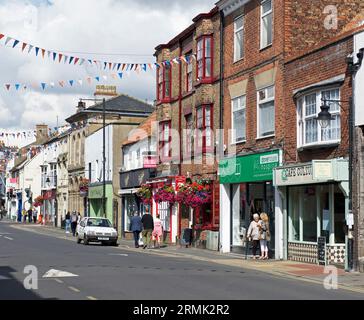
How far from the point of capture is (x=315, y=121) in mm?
24750

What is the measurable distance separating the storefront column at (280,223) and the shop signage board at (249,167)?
914 mm

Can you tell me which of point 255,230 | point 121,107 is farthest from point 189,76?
point 121,107

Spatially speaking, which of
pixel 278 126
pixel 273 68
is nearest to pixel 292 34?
pixel 273 68

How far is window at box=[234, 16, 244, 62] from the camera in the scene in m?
31.0

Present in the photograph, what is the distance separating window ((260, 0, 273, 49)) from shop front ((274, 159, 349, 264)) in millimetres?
5669

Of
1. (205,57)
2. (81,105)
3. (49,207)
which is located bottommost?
(49,207)

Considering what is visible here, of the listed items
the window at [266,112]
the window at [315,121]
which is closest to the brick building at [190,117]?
the window at [266,112]

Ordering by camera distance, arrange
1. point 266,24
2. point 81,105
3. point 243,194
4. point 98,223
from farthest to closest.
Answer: point 81,105 < point 98,223 < point 243,194 < point 266,24

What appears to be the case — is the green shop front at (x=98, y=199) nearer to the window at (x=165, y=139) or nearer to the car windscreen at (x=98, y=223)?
the window at (x=165, y=139)

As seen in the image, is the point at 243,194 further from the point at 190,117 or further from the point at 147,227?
the point at 190,117

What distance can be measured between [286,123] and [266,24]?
185 inches

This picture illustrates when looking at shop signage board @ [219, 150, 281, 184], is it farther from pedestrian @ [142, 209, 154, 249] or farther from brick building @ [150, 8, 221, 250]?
pedestrian @ [142, 209, 154, 249]

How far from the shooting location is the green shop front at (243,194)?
91.2 ft

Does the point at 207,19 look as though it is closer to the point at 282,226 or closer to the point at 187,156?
the point at 187,156
